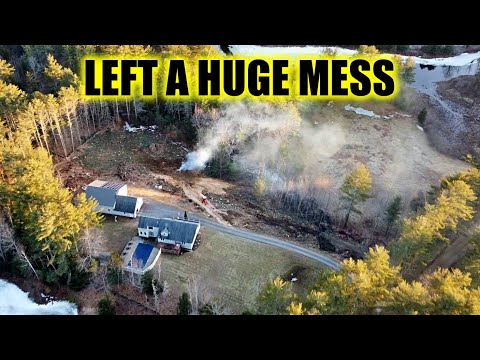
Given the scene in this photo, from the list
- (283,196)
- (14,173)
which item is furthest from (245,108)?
A: (14,173)

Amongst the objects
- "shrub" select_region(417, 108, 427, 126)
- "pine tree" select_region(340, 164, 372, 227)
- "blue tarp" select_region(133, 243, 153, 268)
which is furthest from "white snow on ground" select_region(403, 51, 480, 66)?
"blue tarp" select_region(133, 243, 153, 268)

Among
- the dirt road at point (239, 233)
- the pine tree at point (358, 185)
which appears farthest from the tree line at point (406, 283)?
Result: the pine tree at point (358, 185)

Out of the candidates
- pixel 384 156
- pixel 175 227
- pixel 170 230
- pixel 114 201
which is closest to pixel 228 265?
pixel 175 227

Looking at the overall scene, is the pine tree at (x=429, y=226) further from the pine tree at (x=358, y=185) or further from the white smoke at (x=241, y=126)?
the white smoke at (x=241, y=126)

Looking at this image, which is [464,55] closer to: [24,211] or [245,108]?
[245,108]

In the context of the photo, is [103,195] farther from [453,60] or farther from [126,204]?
[453,60]

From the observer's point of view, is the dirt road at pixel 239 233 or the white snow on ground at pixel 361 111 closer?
the dirt road at pixel 239 233
